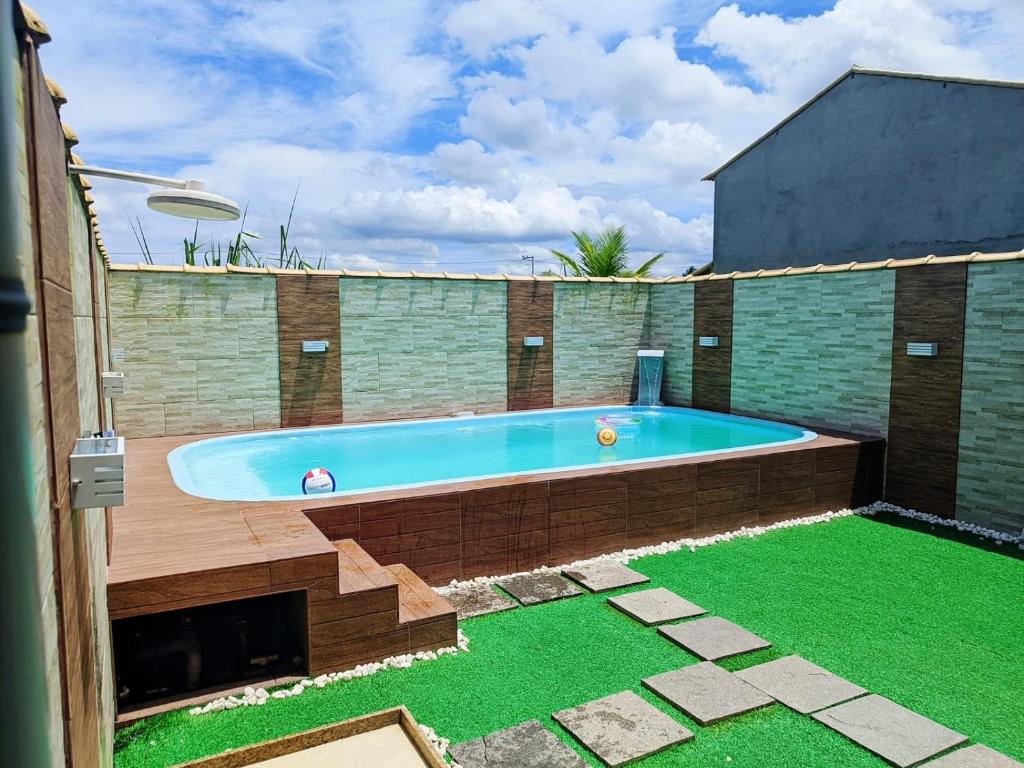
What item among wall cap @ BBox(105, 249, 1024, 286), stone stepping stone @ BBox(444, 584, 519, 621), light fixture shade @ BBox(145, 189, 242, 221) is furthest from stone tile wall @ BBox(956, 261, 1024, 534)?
light fixture shade @ BBox(145, 189, 242, 221)

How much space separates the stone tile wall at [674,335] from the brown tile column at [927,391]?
149 inches

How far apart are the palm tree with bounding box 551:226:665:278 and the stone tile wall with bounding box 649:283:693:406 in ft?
16.4

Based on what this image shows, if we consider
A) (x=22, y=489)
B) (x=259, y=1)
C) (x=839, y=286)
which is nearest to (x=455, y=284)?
(x=259, y=1)

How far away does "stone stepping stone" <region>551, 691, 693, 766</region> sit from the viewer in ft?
10.7

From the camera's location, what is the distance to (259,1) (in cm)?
671

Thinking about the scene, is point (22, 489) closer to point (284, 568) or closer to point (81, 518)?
point (81, 518)

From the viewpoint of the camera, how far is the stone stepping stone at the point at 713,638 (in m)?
4.21

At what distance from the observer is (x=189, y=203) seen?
323 centimetres

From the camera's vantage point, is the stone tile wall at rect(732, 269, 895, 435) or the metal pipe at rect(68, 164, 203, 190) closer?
the metal pipe at rect(68, 164, 203, 190)

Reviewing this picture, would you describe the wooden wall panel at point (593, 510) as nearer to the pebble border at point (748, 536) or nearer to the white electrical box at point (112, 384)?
the pebble border at point (748, 536)

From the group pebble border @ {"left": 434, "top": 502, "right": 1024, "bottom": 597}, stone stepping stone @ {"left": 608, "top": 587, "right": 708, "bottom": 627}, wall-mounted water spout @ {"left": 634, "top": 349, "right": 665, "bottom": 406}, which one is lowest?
pebble border @ {"left": 434, "top": 502, "right": 1024, "bottom": 597}

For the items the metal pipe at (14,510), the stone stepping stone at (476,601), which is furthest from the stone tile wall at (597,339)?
the metal pipe at (14,510)

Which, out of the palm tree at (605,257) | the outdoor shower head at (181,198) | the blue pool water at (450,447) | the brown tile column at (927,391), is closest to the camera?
the outdoor shower head at (181,198)

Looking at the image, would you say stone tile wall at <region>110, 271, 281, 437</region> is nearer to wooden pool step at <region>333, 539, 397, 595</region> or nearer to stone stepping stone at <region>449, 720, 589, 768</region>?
wooden pool step at <region>333, 539, 397, 595</region>
